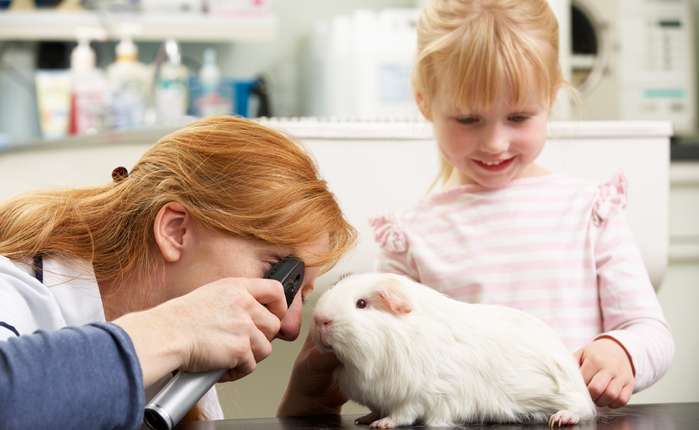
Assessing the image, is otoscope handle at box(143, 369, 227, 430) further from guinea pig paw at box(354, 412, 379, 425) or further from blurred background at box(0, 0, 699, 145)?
blurred background at box(0, 0, 699, 145)

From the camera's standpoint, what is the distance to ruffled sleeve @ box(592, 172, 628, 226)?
1245 millimetres

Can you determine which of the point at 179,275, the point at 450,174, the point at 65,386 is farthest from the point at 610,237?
the point at 65,386

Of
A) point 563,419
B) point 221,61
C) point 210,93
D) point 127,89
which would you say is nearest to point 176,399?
point 563,419

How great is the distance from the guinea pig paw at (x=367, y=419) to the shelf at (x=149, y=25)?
2.18 m

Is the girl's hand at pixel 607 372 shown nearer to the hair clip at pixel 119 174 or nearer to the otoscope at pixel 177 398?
the otoscope at pixel 177 398

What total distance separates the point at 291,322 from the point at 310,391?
131mm

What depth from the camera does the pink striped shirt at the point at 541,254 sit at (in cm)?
120

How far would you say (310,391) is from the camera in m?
1.03

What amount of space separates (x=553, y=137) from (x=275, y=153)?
702 millimetres

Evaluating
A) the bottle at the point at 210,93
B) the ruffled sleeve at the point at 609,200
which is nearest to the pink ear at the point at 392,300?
the ruffled sleeve at the point at 609,200

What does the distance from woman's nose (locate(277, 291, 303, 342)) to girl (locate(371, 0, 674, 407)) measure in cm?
36

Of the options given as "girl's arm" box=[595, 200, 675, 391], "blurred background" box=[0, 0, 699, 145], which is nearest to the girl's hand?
"girl's arm" box=[595, 200, 675, 391]

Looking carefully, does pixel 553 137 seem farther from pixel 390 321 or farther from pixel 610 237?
pixel 390 321

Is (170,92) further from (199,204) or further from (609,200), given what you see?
(199,204)
